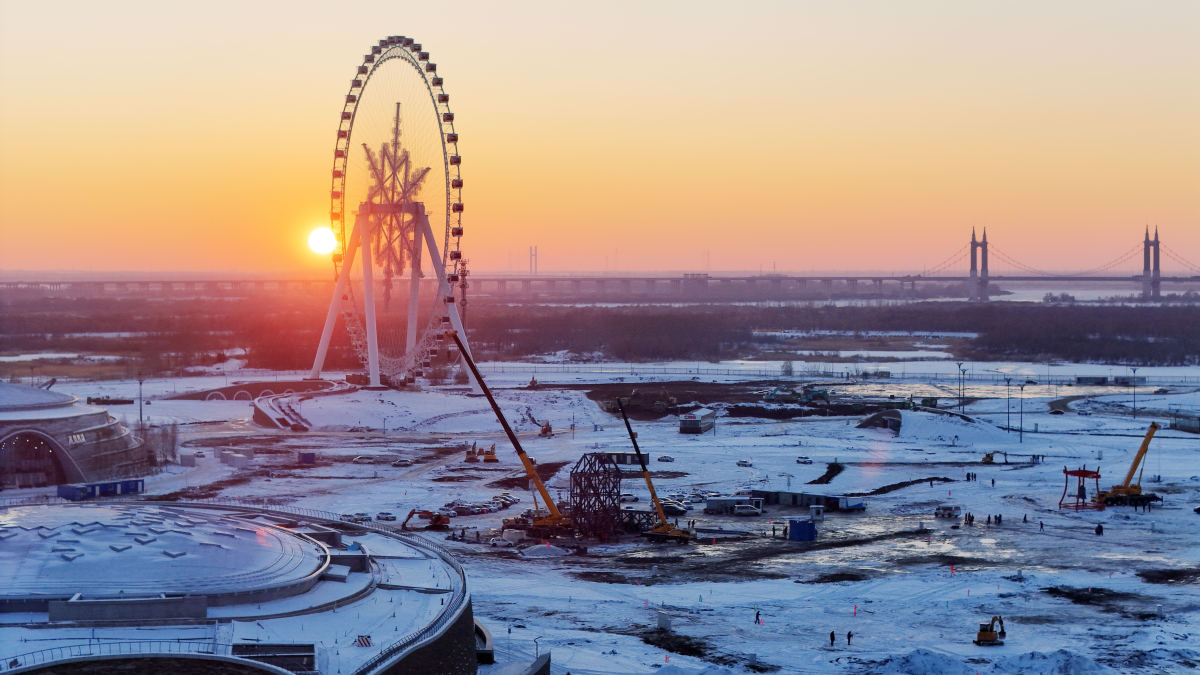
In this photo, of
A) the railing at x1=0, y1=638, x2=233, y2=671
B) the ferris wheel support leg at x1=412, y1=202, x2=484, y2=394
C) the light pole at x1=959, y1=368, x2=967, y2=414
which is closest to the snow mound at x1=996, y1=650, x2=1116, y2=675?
the railing at x1=0, y1=638, x2=233, y2=671

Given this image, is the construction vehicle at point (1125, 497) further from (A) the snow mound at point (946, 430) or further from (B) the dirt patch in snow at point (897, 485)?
(A) the snow mound at point (946, 430)

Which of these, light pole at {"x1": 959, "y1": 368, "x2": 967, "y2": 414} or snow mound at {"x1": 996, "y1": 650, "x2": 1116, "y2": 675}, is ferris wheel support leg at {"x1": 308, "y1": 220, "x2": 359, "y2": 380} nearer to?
light pole at {"x1": 959, "y1": 368, "x2": 967, "y2": 414}

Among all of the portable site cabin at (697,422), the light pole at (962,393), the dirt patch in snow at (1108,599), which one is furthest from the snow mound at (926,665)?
the light pole at (962,393)

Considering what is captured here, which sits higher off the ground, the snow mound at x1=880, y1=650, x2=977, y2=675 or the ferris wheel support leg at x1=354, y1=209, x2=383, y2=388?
the ferris wheel support leg at x1=354, y1=209, x2=383, y2=388

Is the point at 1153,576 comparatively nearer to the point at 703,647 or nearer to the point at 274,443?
the point at 703,647

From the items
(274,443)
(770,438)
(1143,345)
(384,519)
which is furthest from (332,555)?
(1143,345)

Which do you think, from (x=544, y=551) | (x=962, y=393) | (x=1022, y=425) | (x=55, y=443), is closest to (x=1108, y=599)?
(x=544, y=551)
